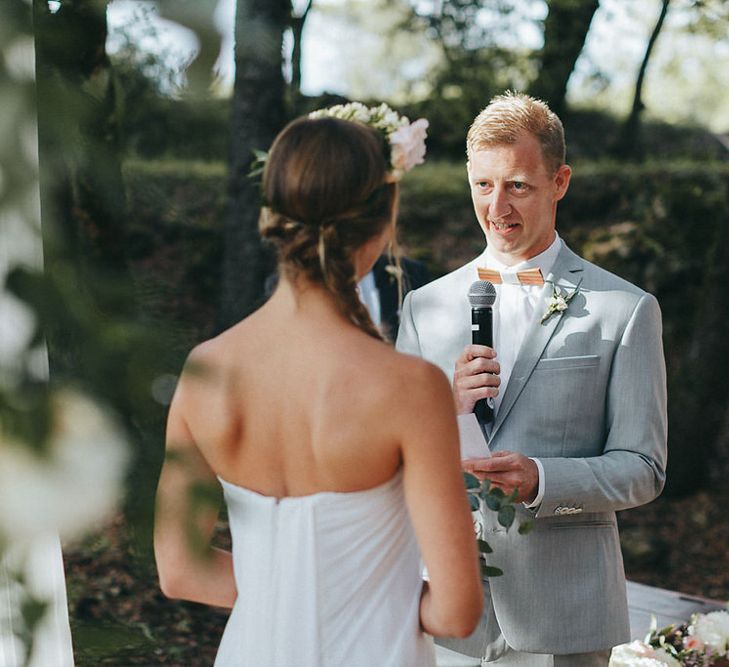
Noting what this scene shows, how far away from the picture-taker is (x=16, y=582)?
0.67 m

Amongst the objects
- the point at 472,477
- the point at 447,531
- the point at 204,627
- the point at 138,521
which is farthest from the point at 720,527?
the point at 138,521

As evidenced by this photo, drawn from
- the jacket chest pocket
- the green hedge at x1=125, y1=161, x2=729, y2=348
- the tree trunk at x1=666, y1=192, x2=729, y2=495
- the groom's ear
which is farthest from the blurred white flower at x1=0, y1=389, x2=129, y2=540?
the green hedge at x1=125, y1=161, x2=729, y2=348

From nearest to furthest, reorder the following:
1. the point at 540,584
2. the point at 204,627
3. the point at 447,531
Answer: the point at 447,531
the point at 540,584
the point at 204,627

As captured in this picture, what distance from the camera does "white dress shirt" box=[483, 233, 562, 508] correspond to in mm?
2527

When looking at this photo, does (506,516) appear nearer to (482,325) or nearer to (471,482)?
(471,482)

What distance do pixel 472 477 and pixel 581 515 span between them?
1.70 ft

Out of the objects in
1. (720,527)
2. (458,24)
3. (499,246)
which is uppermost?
(458,24)

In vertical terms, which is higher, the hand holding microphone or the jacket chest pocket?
the hand holding microphone

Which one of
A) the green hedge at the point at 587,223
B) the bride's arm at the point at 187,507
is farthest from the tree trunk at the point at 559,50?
the bride's arm at the point at 187,507

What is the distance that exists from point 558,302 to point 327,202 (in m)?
1.05

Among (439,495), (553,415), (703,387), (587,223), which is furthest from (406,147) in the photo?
(587,223)

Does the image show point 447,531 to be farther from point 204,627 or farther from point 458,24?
point 458,24

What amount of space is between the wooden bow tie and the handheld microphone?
0.82ft

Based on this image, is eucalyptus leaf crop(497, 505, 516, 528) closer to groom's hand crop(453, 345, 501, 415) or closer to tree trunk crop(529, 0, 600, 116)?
groom's hand crop(453, 345, 501, 415)
